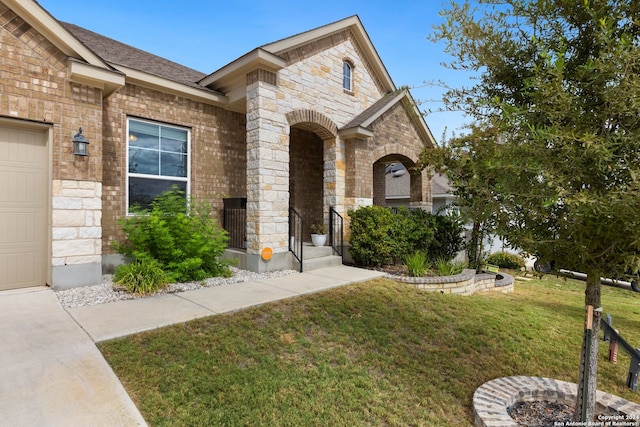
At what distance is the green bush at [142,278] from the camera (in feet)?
17.3

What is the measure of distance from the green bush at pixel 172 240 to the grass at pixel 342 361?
2.18m

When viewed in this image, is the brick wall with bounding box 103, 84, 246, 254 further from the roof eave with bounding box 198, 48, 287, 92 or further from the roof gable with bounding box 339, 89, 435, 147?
the roof gable with bounding box 339, 89, 435, 147

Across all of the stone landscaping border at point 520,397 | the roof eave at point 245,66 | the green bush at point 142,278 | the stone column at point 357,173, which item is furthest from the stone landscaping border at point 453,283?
the roof eave at point 245,66

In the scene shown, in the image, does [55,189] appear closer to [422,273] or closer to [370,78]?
[422,273]

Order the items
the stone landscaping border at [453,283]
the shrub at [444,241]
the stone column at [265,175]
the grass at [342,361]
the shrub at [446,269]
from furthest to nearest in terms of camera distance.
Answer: the shrub at [444,241] → the shrub at [446,269] → the stone column at [265,175] → the stone landscaping border at [453,283] → the grass at [342,361]

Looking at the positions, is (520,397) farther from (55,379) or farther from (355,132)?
(355,132)

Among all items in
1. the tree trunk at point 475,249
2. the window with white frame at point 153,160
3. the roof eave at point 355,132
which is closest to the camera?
the window with white frame at point 153,160

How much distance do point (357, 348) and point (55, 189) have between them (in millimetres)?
5210

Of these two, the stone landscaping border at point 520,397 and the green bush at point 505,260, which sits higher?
the stone landscaping border at point 520,397

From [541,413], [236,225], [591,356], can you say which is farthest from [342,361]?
[236,225]

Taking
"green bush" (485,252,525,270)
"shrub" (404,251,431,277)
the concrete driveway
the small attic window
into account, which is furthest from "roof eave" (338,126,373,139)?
"green bush" (485,252,525,270)

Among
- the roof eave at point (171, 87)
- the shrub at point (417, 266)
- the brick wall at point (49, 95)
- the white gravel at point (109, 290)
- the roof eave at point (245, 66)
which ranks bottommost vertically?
the white gravel at point (109, 290)

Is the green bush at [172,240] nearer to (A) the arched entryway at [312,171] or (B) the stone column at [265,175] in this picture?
(B) the stone column at [265,175]

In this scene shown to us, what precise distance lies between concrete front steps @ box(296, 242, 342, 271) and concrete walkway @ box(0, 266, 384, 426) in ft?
4.03
